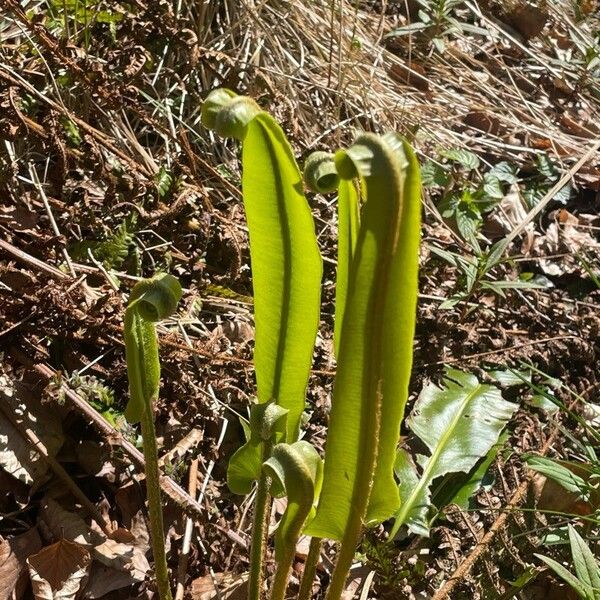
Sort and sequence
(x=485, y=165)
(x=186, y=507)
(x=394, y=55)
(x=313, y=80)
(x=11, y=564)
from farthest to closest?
(x=394, y=55)
(x=485, y=165)
(x=313, y=80)
(x=186, y=507)
(x=11, y=564)

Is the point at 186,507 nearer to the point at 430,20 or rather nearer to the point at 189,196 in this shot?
the point at 189,196

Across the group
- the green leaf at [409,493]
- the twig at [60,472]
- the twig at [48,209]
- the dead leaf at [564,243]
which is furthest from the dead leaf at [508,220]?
the twig at [60,472]

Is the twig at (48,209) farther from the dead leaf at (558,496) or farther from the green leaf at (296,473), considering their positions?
the dead leaf at (558,496)

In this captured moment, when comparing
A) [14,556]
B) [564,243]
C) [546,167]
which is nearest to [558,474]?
[14,556]

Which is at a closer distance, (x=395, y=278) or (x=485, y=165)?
(x=395, y=278)

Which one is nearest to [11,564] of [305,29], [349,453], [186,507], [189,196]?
[186,507]
